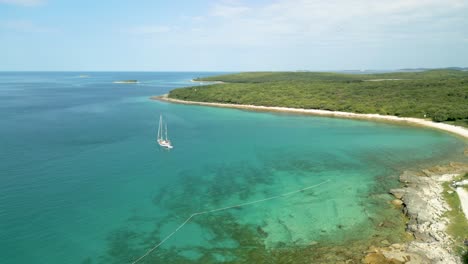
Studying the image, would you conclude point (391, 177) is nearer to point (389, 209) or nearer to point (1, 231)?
point (389, 209)

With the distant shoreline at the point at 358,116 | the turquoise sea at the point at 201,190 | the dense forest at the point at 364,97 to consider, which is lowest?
the turquoise sea at the point at 201,190

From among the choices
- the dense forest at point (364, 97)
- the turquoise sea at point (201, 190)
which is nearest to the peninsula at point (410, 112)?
the dense forest at point (364, 97)

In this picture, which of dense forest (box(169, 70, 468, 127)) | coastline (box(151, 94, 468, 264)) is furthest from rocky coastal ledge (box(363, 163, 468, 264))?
dense forest (box(169, 70, 468, 127))

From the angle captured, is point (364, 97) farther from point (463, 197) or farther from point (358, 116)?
point (463, 197)

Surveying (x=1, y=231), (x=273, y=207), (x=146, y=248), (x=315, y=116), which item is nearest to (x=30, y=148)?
(x=1, y=231)

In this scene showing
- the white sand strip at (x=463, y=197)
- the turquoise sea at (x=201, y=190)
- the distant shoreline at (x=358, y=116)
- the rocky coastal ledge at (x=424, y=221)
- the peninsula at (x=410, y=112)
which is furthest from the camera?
the distant shoreline at (x=358, y=116)

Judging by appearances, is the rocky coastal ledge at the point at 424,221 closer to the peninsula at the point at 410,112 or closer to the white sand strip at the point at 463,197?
the peninsula at the point at 410,112
